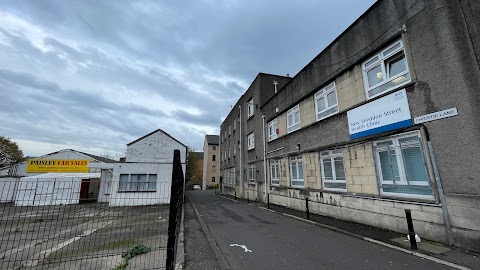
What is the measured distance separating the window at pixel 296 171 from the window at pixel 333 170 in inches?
85.5

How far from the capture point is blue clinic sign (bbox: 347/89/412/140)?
7.06 meters

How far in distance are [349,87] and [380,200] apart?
4.61 meters

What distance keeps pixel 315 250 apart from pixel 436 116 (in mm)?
4896

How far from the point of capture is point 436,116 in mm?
6102

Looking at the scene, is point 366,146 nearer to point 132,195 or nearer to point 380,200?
point 380,200

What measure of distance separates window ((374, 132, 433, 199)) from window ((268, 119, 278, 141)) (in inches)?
350

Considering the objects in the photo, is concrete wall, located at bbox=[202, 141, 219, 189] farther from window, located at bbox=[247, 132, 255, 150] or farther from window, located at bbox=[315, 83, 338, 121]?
window, located at bbox=[315, 83, 338, 121]

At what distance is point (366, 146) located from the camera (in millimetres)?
8492

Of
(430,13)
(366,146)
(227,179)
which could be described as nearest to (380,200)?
(366,146)

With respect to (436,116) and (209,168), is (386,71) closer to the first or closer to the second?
(436,116)

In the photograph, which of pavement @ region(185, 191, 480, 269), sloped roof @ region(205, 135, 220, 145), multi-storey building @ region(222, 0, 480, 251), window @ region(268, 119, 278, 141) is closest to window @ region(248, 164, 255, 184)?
window @ region(268, 119, 278, 141)

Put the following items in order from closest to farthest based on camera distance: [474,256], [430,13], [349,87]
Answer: [474,256] → [430,13] → [349,87]

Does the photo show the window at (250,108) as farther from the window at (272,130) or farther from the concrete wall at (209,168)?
the concrete wall at (209,168)

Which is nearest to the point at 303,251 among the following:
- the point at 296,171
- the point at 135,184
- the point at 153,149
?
the point at 296,171
